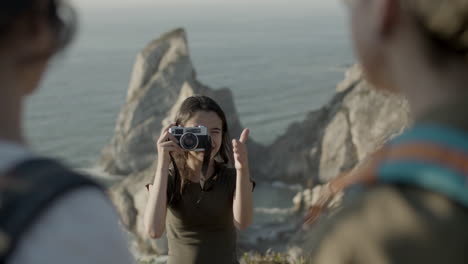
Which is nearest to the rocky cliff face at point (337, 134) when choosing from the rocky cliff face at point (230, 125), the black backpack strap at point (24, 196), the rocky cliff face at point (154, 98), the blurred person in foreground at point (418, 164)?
the rocky cliff face at point (230, 125)

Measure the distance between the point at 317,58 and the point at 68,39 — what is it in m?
23.6

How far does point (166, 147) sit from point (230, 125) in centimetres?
1074

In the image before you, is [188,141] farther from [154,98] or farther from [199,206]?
[154,98]

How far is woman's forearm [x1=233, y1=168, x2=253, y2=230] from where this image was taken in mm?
2607

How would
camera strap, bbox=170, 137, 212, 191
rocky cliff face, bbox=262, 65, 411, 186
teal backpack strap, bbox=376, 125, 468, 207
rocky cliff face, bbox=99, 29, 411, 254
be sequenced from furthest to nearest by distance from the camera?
rocky cliff face, bbox=99, 29, 411, 254
rocky cliff face, bbox=262, 65, 411, 186
camera strap, bbox=170, 137, 212, 191
teal backpack strap, bbox=376, 125, 468, 207

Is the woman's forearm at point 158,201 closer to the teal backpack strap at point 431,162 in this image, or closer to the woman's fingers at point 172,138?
the woman's fingers at point 172,138

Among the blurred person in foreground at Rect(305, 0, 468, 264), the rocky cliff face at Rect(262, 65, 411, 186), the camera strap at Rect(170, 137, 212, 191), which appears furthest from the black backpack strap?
the rocky cliff face at Rect(262, 65, 411, 186)

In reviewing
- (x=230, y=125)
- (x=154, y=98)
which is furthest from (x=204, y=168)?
(x=154, y=98)

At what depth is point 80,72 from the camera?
2350cm

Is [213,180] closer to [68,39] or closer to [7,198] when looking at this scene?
[68,39]

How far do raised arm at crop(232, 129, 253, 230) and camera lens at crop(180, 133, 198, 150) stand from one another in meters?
0.21

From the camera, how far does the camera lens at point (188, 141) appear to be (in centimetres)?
270

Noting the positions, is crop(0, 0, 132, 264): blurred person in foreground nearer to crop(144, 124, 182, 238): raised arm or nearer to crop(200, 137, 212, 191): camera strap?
crop(144, 124, 182, 238): raised arm

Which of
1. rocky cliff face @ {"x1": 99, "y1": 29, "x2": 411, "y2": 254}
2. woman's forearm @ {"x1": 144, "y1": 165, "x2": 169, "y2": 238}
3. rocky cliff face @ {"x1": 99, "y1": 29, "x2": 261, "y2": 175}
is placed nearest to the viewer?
woman's forearm @ {"x1": 144, "y1": 165, "x2": 169, "y2": 238}
